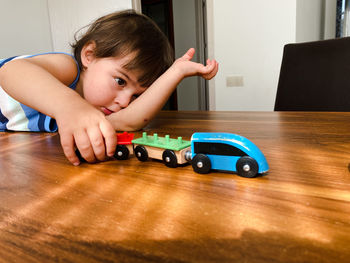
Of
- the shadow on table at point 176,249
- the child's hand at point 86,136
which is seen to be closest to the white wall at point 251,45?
the child's hand at point 86,136

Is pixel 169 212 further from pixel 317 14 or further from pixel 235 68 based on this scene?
pixel 317 14

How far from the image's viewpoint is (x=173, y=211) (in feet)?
0.82

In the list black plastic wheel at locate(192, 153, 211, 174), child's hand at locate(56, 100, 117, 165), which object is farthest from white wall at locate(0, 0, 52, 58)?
black plastic wheel at locate(192, 153, 211, 174)

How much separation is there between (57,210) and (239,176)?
0.22 metres

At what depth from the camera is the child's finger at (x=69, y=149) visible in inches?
16.8

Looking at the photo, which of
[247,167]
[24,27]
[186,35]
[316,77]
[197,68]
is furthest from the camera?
[186,35]

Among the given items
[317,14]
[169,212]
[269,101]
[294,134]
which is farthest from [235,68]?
[169,212]

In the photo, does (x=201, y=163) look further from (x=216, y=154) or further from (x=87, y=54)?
(x=87, y=54)

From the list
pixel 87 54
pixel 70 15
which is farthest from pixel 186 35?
pixel 87 54

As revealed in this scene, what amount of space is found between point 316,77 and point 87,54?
1025mm

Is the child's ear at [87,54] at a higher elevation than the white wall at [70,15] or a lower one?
lower

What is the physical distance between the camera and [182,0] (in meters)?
4.33

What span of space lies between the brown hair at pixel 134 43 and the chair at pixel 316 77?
0.64 metres

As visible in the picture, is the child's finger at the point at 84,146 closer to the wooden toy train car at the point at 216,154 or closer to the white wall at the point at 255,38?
the wooden toy train car at the point at 216,154
